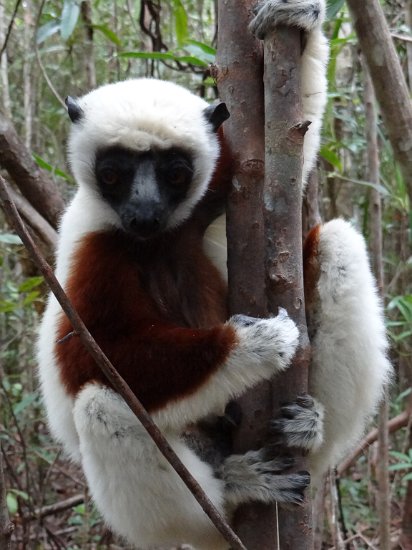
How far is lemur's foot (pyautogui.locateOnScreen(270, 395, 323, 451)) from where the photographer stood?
2803mm

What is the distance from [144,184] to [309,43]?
109cm

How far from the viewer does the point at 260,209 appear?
2996 millimetres

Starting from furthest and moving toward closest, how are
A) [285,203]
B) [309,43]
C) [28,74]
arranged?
[28,74] → [309,43] → [285,203]

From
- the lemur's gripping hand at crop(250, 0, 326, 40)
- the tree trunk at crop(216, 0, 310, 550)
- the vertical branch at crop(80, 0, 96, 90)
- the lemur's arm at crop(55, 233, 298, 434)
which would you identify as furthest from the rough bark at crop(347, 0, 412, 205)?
the vertical branch at crop(80, 0, 96, 90)

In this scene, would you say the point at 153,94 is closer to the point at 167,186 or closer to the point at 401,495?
the point at 167,186

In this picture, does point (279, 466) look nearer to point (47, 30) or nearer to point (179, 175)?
point (179, 175)

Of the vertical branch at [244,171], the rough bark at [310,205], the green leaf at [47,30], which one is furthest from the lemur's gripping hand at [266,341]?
the green leaf at [47,30]

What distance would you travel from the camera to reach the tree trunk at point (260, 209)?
8.75ft

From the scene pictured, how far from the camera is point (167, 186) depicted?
3283mm

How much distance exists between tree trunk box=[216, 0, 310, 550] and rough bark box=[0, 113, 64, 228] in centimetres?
214

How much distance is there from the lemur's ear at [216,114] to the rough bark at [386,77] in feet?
2.20

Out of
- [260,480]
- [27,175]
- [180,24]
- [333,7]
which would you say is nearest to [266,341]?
[260,480]

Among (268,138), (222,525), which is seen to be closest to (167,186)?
(268,138)

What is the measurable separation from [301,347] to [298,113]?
949mm
